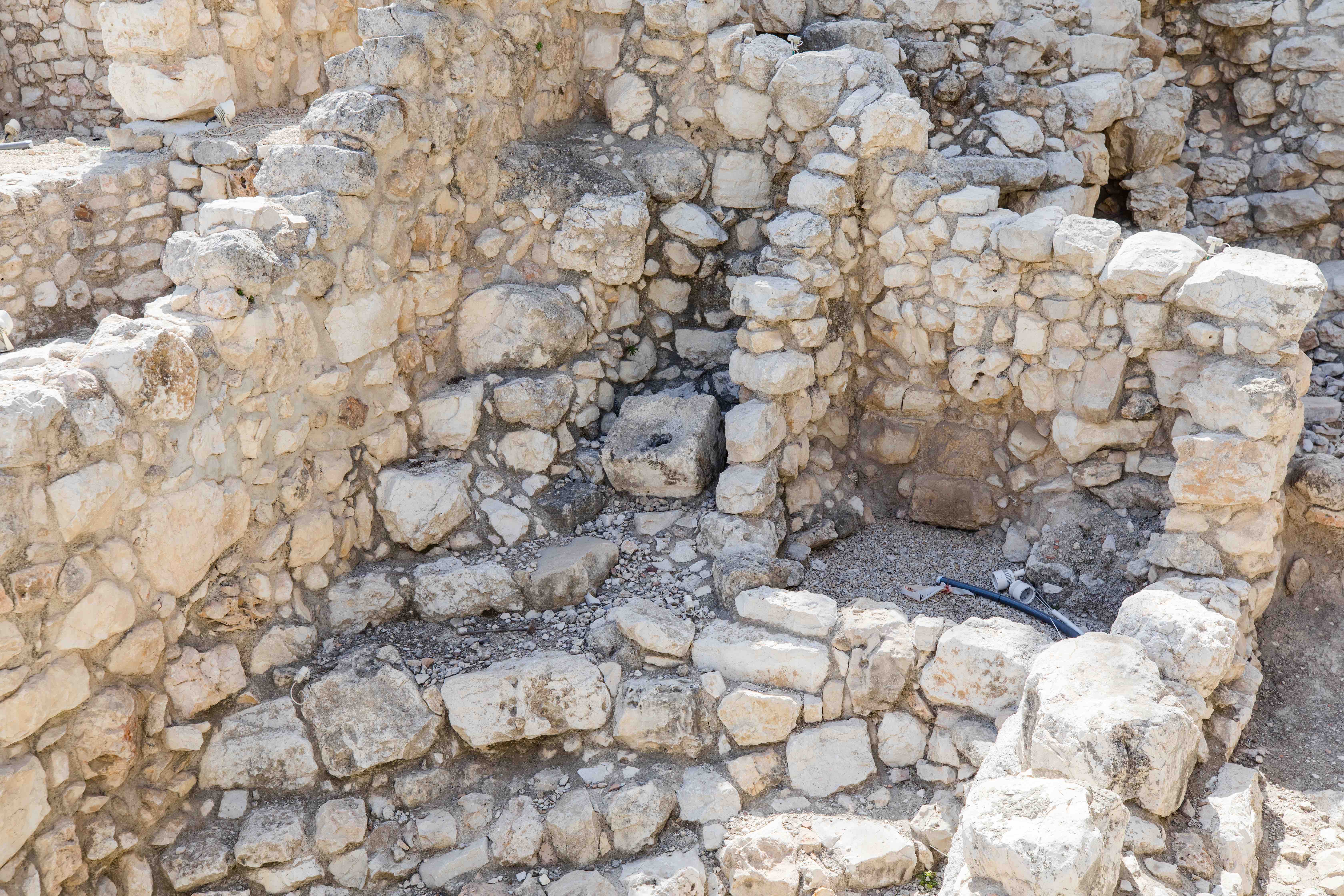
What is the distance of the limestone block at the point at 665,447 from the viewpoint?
5297mm

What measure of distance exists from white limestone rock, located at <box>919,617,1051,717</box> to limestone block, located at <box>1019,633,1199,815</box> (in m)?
0.48

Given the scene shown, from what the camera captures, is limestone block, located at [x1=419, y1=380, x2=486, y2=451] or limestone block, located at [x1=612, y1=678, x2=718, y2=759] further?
limestone block, located at [x1=419, y1=380, x2=486, y2=451]

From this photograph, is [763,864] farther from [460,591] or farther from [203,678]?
[203,678]

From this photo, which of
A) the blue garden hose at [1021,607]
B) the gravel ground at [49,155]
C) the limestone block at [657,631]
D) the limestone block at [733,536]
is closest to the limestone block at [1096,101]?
the blue garden hose at [1021,607]

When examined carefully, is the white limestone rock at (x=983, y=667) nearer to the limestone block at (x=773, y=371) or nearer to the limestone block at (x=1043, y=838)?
the limestone block at (x=1043, y=838)

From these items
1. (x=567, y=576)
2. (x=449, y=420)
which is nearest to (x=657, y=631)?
(x=567, y=576)

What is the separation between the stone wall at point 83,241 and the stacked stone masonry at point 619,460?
0.02 metres

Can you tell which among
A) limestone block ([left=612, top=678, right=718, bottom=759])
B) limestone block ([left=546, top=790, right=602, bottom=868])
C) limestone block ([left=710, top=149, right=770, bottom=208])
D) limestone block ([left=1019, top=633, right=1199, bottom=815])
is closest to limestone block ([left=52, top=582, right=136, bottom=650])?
limestone block ([left=546, top=790, right=602, bottom=868])

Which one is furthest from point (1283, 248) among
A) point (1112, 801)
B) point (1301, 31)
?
point (1112, 801)

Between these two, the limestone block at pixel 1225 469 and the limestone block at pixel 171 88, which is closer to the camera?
the limestone block at pixel 1225 469

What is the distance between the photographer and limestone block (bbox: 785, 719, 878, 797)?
4.40 meters

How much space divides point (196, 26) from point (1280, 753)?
611cm

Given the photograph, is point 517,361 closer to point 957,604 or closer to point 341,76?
point 341,76

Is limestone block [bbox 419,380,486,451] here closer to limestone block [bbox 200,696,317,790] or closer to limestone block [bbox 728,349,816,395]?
limestone block [bbox 728,349,816,395]
